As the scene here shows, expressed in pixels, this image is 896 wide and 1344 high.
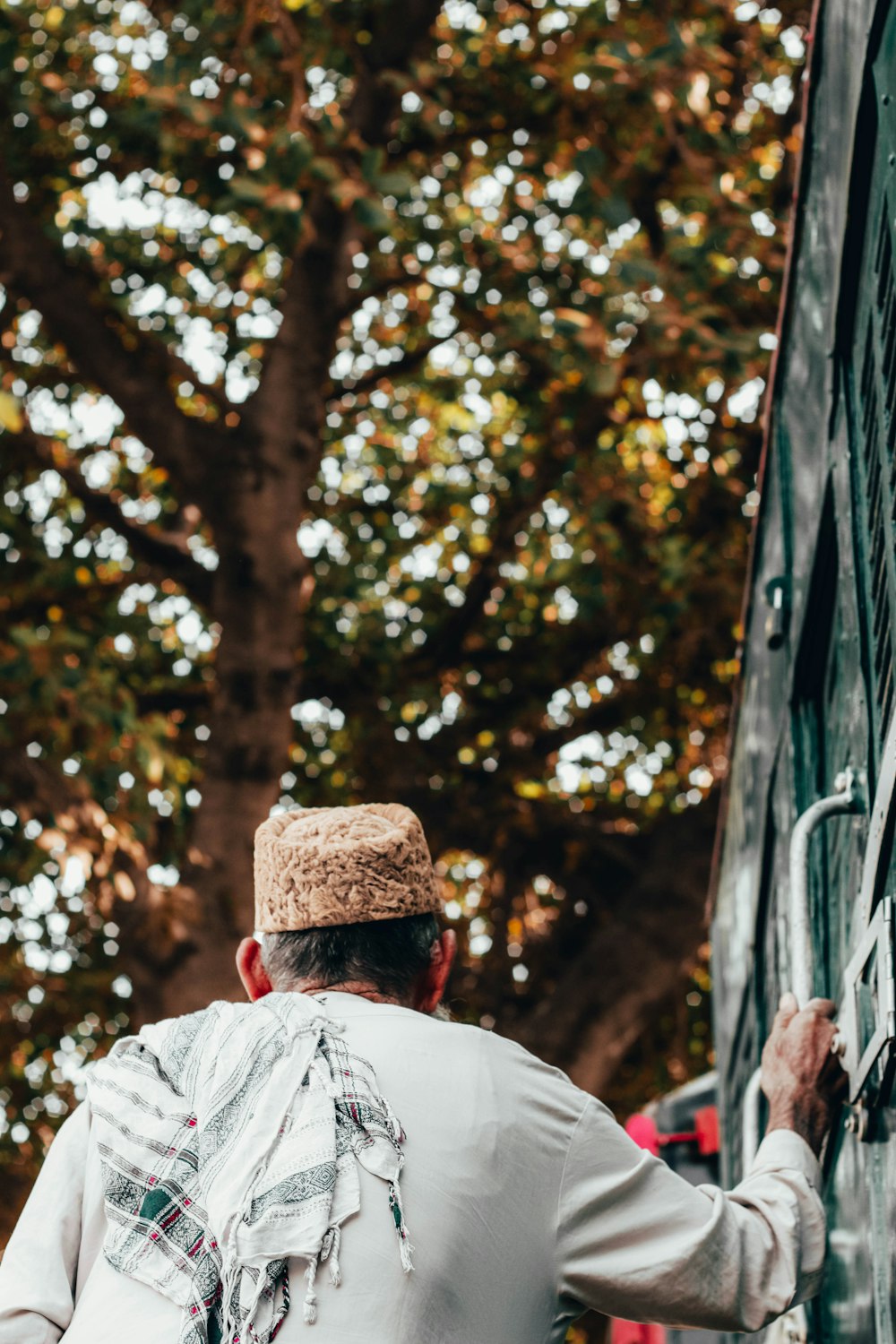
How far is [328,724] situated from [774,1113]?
20.8 feet

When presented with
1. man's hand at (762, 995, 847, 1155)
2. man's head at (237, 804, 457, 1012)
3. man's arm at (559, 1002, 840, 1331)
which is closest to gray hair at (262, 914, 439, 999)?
man's head at (237, 804, 457, 1012)

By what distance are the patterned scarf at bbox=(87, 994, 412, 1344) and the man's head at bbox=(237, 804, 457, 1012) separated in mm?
109

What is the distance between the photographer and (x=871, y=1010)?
191 centimetres

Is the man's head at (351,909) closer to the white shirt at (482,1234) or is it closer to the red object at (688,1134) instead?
the white shirt at (482,1234)

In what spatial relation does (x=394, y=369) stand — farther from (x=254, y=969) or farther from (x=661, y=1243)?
(x=661, y=1243)

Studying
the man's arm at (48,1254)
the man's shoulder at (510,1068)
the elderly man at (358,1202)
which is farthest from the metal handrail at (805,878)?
the man's arm at (48,1254)

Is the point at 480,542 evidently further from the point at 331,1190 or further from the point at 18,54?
the point at 331,1190

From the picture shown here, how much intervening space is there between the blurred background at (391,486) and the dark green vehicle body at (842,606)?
257 cm

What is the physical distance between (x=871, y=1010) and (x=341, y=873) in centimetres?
64

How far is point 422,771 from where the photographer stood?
8.05 m

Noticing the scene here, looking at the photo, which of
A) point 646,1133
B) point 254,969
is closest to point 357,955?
point 254,969

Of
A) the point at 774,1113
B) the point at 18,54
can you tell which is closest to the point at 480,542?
the point at 18,54

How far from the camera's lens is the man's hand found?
2.08m

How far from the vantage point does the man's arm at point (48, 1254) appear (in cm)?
176
